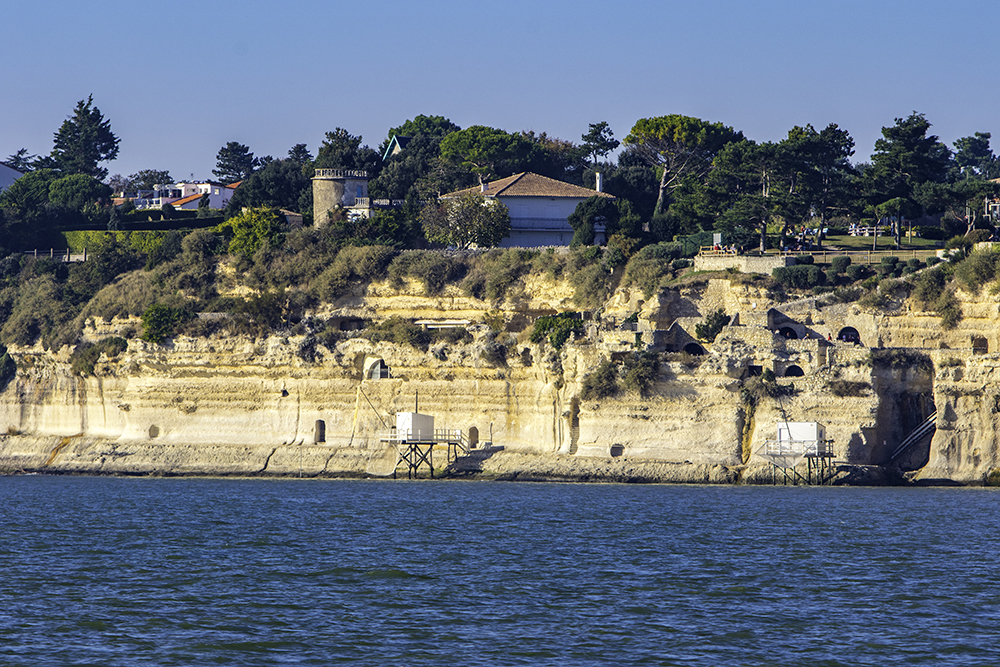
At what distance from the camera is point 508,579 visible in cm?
2889

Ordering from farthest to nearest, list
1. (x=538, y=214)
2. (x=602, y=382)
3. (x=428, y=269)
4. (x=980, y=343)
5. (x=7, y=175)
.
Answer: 1. (x=7, y=175)
2. (x=538, y=214)
3. (x=428, y=269)
4. (x=980, y=343)
5. (x=602, y=382)

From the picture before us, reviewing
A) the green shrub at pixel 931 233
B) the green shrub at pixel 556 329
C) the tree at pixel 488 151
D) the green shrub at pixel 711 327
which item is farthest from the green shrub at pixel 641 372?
the tree at pixel 488 151

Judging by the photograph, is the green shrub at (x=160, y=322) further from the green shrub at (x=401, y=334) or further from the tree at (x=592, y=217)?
the tree at (x=592, y=217)

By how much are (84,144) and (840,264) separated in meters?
61.6

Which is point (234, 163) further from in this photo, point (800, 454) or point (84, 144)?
point (800, 454)

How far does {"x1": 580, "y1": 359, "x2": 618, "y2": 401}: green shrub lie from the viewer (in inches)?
2012

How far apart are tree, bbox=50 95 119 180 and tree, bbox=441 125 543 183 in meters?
31.6

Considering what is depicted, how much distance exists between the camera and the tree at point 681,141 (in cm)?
7338

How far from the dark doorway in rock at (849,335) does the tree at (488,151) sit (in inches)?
1154

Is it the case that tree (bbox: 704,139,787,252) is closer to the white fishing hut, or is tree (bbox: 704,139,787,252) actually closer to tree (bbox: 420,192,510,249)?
tree (bbox: 420,192,510,249)

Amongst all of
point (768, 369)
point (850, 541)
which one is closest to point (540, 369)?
point (768, 369)

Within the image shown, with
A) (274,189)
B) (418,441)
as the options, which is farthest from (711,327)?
(274,189)

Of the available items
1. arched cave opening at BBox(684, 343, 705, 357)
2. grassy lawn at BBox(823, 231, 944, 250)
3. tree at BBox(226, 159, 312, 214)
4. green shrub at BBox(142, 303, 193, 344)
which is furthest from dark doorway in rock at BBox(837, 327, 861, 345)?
tree at BBox(226, 159, 312, 214)

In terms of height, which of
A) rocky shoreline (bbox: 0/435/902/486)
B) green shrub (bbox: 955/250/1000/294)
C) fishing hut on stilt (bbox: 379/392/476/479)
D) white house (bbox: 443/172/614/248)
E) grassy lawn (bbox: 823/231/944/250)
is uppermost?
white house (bbox: 443/172/614/248)
